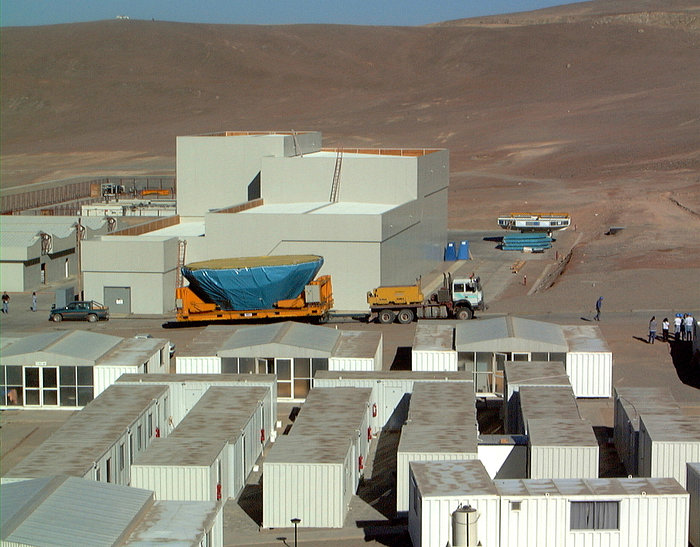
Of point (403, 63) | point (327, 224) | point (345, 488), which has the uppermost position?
point (403, 63)

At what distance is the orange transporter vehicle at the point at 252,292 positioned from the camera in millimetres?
42688

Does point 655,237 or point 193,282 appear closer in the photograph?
point 193,282

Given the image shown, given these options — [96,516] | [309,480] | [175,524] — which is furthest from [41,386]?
[175,524]

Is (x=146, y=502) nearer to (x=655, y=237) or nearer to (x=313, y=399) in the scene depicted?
(x=313, y=399)

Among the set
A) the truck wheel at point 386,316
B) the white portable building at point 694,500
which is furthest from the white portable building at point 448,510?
the truck wheel at point 386,316

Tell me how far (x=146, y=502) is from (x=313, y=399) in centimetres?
866

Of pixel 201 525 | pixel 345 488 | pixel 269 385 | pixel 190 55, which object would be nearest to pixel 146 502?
pixel 201 525

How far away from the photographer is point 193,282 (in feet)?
142

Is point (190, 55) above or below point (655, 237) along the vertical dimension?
above

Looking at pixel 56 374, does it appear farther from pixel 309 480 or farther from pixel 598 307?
pixel 598 307

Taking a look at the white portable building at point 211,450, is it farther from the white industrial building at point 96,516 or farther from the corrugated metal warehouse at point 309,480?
the white industrial building at point 96,516

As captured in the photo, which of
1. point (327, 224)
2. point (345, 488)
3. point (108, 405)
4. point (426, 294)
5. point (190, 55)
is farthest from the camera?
point (190, 55)

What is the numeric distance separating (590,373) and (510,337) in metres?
2.47

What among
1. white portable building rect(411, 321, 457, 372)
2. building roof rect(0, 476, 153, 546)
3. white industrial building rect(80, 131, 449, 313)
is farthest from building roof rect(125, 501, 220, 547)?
white industrial building rect(80, 131, 449, 313)
